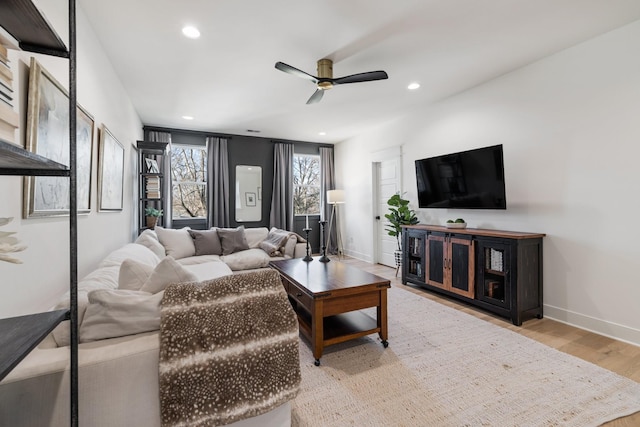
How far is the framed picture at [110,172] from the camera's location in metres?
2.49

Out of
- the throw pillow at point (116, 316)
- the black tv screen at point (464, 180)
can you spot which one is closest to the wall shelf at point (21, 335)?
the throw pillow at point (116, 316)

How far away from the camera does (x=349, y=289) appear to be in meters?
2.24

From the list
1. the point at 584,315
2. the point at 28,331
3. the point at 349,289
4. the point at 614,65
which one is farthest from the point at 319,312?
the point at 614,65

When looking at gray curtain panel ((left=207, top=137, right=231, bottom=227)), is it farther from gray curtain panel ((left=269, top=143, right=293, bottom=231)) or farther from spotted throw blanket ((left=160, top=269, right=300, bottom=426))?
spotted throw blanket ((left=160, top=269, right=300, bottom=426))

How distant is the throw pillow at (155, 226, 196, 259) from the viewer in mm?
3984

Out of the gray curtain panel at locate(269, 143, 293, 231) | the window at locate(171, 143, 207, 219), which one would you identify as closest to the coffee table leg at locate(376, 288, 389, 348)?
the gray curtain panel at locate(269, 143, 293, 231)

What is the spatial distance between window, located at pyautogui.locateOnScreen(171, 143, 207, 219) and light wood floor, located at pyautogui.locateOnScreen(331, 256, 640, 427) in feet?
16.0

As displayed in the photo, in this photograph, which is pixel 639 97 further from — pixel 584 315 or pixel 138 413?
pixel 138 413

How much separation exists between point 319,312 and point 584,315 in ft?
8.45

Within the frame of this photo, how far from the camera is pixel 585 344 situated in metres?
2.40

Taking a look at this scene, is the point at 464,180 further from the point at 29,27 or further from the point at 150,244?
the point at 150,244

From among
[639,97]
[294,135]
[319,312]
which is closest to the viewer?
[319,312]

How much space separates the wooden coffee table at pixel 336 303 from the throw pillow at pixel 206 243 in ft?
6.35

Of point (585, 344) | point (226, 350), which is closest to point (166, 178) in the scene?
point (226, 350)
